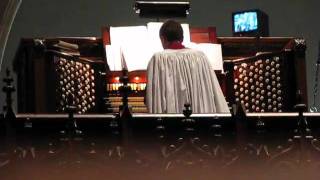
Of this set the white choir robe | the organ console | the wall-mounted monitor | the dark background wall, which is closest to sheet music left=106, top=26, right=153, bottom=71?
the white choir robe

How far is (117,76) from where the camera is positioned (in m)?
6.50

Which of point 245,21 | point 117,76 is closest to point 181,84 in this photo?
point 117,76

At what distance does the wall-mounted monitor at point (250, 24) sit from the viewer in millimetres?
7816

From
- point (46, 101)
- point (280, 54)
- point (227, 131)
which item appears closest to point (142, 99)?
point (46, 101)

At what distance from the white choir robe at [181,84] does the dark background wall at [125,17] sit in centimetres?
361

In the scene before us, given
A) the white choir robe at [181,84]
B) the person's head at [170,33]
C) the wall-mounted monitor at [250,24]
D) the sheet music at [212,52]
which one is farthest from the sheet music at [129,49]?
the wall-mounted monitor at [250,24]

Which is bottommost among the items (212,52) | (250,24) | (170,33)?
(212,52)

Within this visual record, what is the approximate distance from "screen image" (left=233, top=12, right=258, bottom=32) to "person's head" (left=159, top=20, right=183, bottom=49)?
233 centimetres

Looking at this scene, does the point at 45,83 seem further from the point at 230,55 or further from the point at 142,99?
the point at 230,55

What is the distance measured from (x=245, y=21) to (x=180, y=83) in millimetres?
2853

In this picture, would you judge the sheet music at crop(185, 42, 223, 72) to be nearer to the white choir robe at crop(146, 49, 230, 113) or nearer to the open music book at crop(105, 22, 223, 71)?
the open music book at crop(105, 22, 223, 71)

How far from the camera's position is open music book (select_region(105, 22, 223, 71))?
654 cm

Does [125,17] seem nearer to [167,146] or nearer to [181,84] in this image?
[181,84]

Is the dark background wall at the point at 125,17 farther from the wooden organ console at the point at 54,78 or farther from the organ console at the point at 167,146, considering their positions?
the organ console at the point at 167,146
